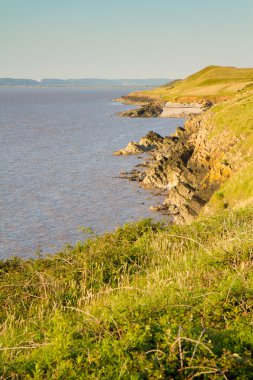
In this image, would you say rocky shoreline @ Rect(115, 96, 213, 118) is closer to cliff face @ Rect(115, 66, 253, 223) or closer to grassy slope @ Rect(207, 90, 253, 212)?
cliff face @ Rect(115, 66, 253, 223)

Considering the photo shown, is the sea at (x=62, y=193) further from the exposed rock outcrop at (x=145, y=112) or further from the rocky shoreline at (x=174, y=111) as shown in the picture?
the exposed rock outcrop at (x=145, y=112)

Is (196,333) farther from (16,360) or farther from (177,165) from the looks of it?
(177,165)

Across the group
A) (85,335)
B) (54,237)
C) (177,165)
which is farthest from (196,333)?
(177,165)

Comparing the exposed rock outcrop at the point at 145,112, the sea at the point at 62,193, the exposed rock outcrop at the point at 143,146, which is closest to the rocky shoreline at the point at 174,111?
the exposed rock outcrop at the point at 145,112

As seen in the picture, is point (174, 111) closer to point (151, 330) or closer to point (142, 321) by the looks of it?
point (142, 321)

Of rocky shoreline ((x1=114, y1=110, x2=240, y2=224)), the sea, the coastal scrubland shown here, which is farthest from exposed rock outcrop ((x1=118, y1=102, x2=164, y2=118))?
the coastal scrubland

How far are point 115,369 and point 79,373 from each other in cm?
44

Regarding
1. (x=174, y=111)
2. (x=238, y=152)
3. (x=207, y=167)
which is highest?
(x=238, y=152)

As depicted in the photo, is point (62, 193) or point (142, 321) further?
point (62, 193)

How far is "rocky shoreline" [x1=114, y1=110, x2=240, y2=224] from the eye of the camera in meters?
33.3

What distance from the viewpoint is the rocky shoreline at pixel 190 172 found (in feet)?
109

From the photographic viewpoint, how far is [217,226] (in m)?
14.5

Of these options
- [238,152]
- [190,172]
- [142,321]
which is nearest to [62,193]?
[190,172]

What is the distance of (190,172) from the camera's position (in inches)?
1763
